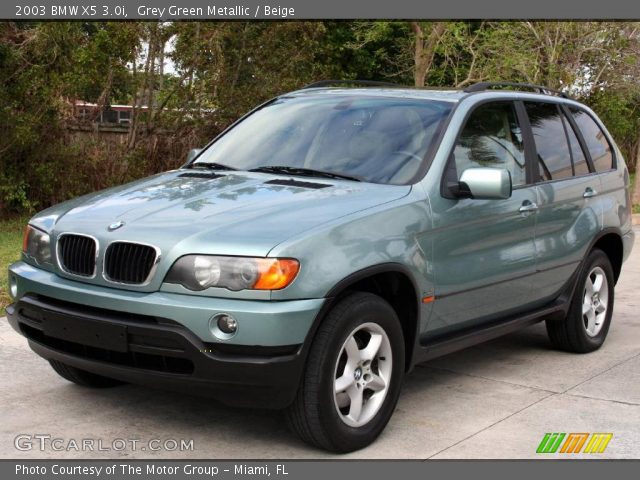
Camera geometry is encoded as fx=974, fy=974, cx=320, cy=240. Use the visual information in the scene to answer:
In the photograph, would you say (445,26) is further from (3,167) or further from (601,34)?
(3,167)

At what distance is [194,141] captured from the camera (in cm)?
1505

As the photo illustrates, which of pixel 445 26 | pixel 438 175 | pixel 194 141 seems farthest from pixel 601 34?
pixel 438 175

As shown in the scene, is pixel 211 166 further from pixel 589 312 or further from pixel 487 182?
pixel 589 312

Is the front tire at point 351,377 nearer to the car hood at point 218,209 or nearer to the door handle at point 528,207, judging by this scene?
the car hood at point 218,209

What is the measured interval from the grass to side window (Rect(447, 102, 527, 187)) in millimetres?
4036

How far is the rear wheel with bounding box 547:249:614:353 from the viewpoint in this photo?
6.72 meters

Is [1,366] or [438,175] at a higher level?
[438,175]

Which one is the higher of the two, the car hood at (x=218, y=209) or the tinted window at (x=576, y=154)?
the tinted window at (x=576, y=154)

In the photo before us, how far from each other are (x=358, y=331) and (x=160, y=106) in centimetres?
1094

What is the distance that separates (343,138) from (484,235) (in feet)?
3.21

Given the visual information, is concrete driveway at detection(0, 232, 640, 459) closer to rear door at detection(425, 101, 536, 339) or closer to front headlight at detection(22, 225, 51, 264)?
rear door at detection(425, 101, 536, 339)

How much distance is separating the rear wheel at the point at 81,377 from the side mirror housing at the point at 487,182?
2365 mm

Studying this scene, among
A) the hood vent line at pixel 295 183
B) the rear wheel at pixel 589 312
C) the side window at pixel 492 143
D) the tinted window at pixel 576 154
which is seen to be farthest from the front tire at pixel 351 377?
the tinted window at pixel 576 154

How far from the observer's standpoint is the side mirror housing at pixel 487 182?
519 centimetres
